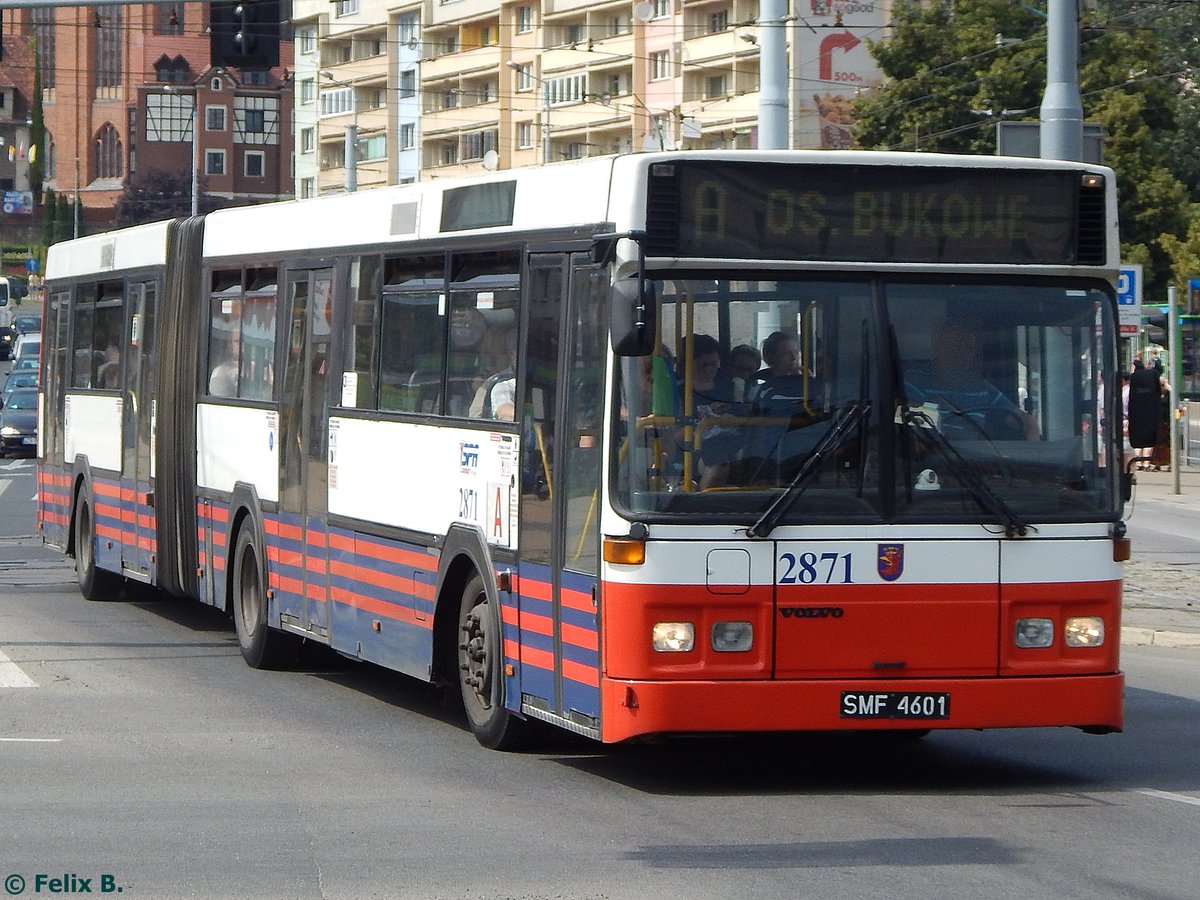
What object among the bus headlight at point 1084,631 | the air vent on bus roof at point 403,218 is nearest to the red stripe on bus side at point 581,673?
the bus headlight at point 1084,631

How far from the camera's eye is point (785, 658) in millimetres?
9227

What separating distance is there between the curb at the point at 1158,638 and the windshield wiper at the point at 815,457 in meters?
7.07

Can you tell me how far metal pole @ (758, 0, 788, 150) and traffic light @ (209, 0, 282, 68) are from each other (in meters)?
5.36

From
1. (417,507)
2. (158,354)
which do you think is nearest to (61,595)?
(158,354)

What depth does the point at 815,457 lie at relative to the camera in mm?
9227

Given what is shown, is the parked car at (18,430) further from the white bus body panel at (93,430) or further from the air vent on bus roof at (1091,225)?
the air vent on bus roof at (1091,225)

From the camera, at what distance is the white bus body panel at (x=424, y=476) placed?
1040cm

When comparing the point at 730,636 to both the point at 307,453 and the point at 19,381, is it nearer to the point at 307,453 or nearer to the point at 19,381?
the point at 307,453

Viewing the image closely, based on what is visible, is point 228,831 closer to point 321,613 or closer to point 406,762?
point 406,762

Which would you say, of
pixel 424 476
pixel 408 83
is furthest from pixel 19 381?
pixel 408 83

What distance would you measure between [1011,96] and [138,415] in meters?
45.2

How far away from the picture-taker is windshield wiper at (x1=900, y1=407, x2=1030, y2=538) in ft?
30.8

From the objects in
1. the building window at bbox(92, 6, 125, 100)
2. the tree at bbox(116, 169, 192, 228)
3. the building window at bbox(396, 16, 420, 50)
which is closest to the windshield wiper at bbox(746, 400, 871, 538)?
the building window at bbox(396, 16, 420, 50)

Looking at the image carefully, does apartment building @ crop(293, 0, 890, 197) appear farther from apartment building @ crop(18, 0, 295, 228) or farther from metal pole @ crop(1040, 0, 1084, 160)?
metal pole @ crop(1040, 0, 1084, 160)
